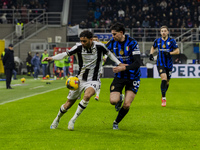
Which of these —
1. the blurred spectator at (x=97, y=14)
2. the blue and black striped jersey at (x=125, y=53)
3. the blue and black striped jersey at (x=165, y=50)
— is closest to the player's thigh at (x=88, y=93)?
the blue and black striped jersey at (x=125, y=53)

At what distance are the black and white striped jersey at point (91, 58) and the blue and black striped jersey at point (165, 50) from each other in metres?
5.37

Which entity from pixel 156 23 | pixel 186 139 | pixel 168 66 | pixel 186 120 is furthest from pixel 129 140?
pixel 156 23

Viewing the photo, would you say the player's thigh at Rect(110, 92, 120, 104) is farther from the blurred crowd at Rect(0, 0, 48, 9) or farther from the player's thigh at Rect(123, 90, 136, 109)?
the blurred crowd at Rect(0, 0, 48, 9)

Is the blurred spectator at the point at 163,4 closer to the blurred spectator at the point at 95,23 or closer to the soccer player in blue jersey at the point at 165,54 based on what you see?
the blurred spectator at the point at 95,23

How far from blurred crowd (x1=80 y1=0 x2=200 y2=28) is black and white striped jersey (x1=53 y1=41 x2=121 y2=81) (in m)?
33.3

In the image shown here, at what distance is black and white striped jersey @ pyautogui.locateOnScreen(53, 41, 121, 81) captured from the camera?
8.73m

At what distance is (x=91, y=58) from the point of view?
347 inches

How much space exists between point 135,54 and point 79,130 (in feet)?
5.93

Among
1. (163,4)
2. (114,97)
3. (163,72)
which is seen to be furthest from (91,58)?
(163,4)

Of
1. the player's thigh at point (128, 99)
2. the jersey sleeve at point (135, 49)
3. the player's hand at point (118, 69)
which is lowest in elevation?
the player's thigh at point (128, 99)

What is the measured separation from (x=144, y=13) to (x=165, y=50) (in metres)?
29.9

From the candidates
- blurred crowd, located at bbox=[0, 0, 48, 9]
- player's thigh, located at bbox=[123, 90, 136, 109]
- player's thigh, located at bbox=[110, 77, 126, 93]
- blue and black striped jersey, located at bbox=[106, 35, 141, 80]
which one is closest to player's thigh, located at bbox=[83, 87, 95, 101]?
player's thigh, located at bbox=[110, 77, 126, 93]

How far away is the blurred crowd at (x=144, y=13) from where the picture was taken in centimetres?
4228

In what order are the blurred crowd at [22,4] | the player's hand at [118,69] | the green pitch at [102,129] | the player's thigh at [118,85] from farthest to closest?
1. the blurred crowd at [22,4]
2. the player's thigh at [118,85]
3. the player's hand at [118,69]
4. the green pitch at [102,129]
